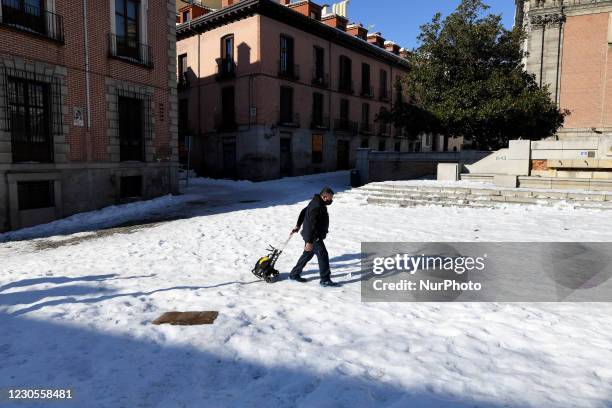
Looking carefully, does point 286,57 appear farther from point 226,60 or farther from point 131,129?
point 131,129

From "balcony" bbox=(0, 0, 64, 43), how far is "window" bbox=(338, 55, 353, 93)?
67.6 feet

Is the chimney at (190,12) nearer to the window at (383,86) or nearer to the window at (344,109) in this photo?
the window at (344,109)

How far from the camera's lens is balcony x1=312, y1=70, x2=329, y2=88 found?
28.6 m

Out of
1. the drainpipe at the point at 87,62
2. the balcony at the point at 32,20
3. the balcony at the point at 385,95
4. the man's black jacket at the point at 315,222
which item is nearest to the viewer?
the man's black jacket at the point at 315,222

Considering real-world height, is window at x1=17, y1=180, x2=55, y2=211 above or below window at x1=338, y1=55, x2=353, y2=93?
below

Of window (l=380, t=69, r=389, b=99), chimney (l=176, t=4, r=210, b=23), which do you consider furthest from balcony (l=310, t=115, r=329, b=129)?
chimney (l=176, t=4, r=210, b=23)

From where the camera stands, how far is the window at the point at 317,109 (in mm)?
29109

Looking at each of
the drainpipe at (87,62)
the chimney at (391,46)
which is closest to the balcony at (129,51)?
the drainpipe at (87,62)

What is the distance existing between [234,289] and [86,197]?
1073 cm

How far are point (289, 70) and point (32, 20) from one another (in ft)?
53.2

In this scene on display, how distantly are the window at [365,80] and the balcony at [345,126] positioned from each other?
315 centimetres

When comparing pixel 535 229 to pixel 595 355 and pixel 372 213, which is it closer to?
pixel 372 213

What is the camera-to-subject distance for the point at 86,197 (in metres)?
14.6

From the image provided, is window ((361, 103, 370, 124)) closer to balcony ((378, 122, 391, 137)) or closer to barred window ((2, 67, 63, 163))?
Result: balcony ((378, 122, 391, 137))
